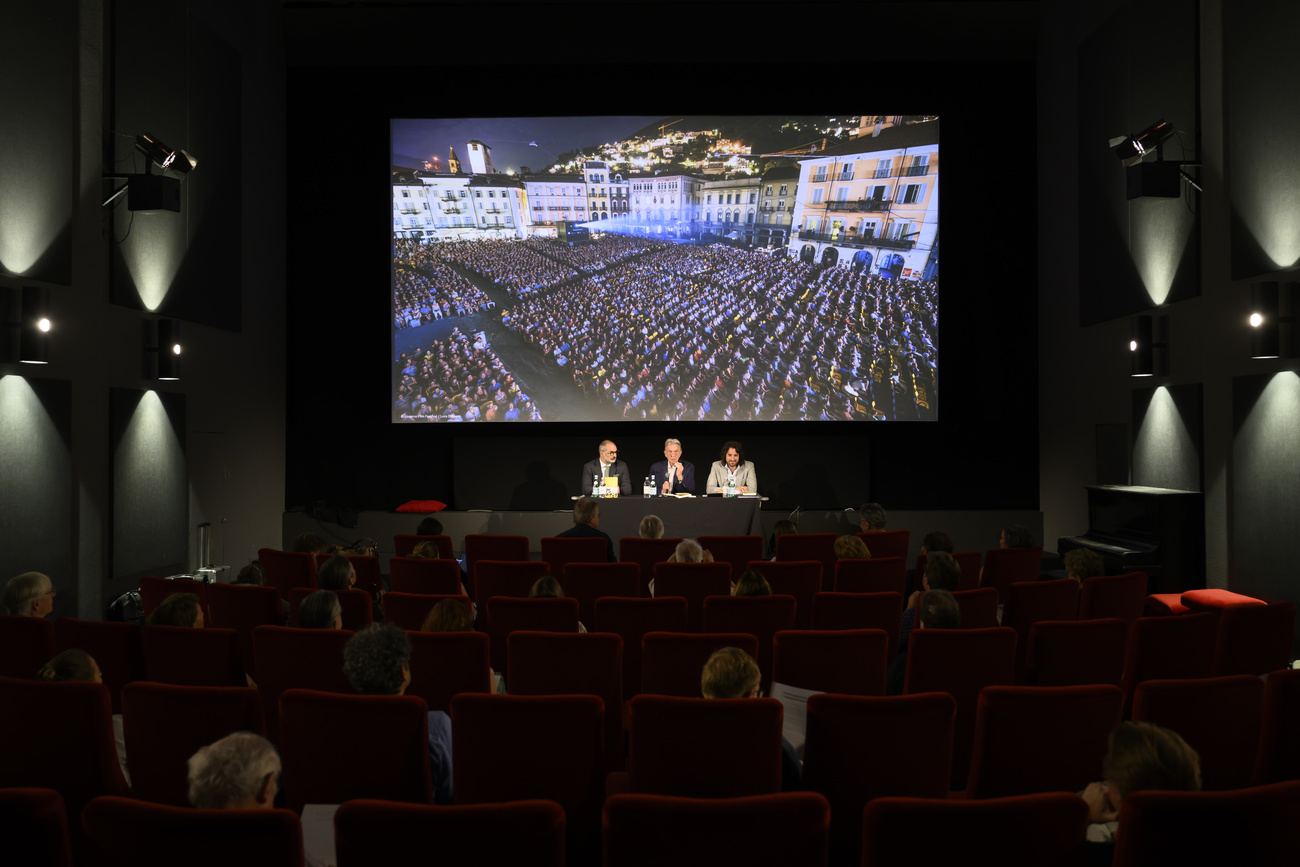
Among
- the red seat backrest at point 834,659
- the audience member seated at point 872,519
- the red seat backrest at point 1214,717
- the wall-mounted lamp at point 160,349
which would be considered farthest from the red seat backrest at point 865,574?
the wall-mounted lamp at point 160,349

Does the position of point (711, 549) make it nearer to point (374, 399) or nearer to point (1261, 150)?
point (1261, 150)

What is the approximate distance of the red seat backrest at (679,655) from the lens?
3.14 metres

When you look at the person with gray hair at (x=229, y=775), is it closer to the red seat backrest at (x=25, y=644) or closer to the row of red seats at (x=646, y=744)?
the row of red seats at (x=646, y=744)

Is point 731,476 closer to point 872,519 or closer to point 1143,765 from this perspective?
point 872,519

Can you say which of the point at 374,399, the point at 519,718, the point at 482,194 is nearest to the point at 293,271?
the point at 374,399

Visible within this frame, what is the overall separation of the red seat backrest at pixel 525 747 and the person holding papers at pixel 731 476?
6.45m

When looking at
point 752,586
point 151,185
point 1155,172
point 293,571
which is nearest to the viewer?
point 752,586

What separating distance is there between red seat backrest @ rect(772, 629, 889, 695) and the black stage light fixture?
209 inches

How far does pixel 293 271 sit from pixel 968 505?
817 centimetres

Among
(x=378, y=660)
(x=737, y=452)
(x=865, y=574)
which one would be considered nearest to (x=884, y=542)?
(x=865, y=574)

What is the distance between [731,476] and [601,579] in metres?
4.22

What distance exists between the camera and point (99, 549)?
6758 millimetres

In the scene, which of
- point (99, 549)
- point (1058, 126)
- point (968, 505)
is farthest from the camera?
point (968, 505)

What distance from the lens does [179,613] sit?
3.52 m
